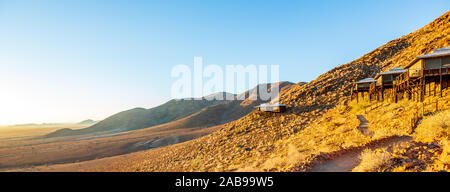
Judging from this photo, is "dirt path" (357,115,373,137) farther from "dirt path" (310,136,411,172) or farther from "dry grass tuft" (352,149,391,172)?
"dry grass tuft" (352,149,391,172)

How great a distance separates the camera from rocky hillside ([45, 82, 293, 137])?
60.1m

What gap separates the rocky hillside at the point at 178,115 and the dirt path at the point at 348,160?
4769 centimetres

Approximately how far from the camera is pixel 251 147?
13.7 meters

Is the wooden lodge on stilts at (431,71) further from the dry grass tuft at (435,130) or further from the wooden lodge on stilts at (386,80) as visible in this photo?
the dry grass tuft at (435,130)

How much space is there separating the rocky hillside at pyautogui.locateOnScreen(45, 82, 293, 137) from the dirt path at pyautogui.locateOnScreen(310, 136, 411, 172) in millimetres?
47691

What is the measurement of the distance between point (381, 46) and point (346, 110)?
22882 mm

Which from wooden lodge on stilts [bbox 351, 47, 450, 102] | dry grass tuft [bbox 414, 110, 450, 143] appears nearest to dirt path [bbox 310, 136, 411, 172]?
dry grass tuft [bbox 414, 110, 450, 143]

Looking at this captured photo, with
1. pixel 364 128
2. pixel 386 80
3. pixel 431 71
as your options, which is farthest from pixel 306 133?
pixel 386 80

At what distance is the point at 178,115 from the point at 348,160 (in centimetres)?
8197

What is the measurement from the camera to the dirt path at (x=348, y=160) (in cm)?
698

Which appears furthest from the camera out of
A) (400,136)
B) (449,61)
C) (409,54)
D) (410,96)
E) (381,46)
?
(381,46)
